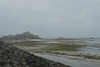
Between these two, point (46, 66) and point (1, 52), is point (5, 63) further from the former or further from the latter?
point (46, 66)

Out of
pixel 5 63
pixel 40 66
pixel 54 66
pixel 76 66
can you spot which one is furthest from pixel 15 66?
pixel 76 66

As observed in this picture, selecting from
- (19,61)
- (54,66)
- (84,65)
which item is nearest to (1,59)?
(19,61)

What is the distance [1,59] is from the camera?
11.9m

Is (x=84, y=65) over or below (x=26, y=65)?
below

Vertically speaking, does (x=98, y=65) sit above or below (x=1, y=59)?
below

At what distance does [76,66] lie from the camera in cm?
2067

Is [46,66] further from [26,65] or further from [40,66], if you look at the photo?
[26,65]

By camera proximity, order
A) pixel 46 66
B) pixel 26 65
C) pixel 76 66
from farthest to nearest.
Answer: pixel 76 66 → pixel 46 66 → pixel 26 65

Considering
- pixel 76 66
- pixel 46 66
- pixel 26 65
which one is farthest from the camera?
pixel 76 66

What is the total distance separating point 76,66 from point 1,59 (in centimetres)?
1181

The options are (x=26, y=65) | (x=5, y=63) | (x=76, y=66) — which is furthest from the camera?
(x=76, y=66)

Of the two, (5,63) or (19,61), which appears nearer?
(5,63)

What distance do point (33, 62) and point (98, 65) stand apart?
11.5 meters

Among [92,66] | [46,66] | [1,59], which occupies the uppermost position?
[1,59]
